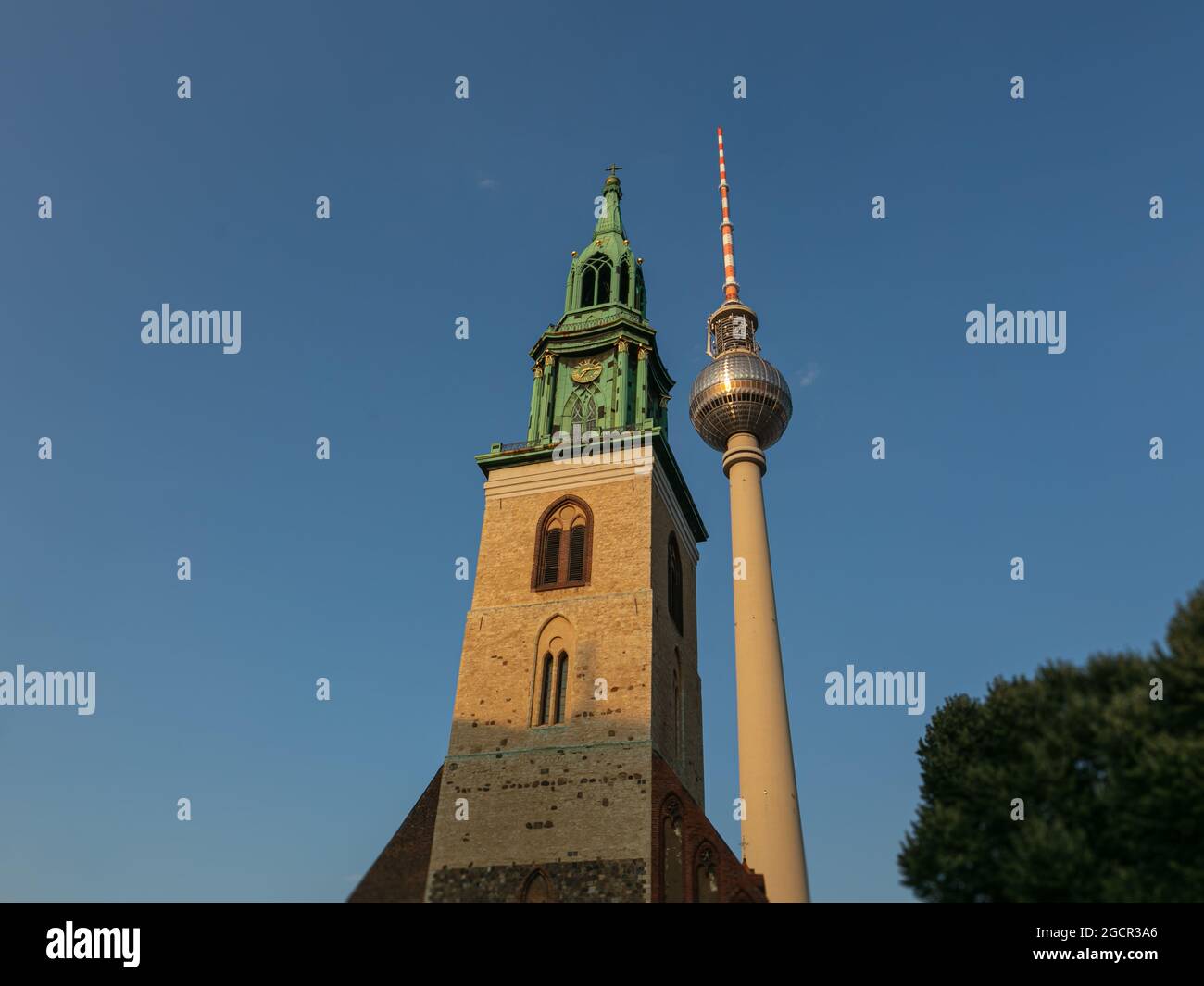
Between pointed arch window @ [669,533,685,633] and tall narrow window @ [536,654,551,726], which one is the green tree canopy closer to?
tall narrow window @ [536,654,551,726]

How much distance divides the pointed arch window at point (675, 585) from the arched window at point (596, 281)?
44.4 ft

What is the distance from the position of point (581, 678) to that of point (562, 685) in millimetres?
1036

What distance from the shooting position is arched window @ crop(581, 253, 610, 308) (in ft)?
159

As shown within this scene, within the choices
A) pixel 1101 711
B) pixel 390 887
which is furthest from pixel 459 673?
pixel 1101 711

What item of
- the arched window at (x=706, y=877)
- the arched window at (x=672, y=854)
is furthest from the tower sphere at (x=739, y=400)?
the arched window at (x=706, y=877)

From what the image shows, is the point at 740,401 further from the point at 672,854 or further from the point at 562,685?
the point at 672,854

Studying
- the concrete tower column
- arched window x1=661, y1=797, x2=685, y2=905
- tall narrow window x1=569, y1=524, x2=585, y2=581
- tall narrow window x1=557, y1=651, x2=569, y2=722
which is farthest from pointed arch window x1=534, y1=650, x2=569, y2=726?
the concrete tower column

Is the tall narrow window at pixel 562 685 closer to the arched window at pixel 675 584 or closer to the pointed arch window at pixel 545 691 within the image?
the pointed arch window at pixel 545 691
